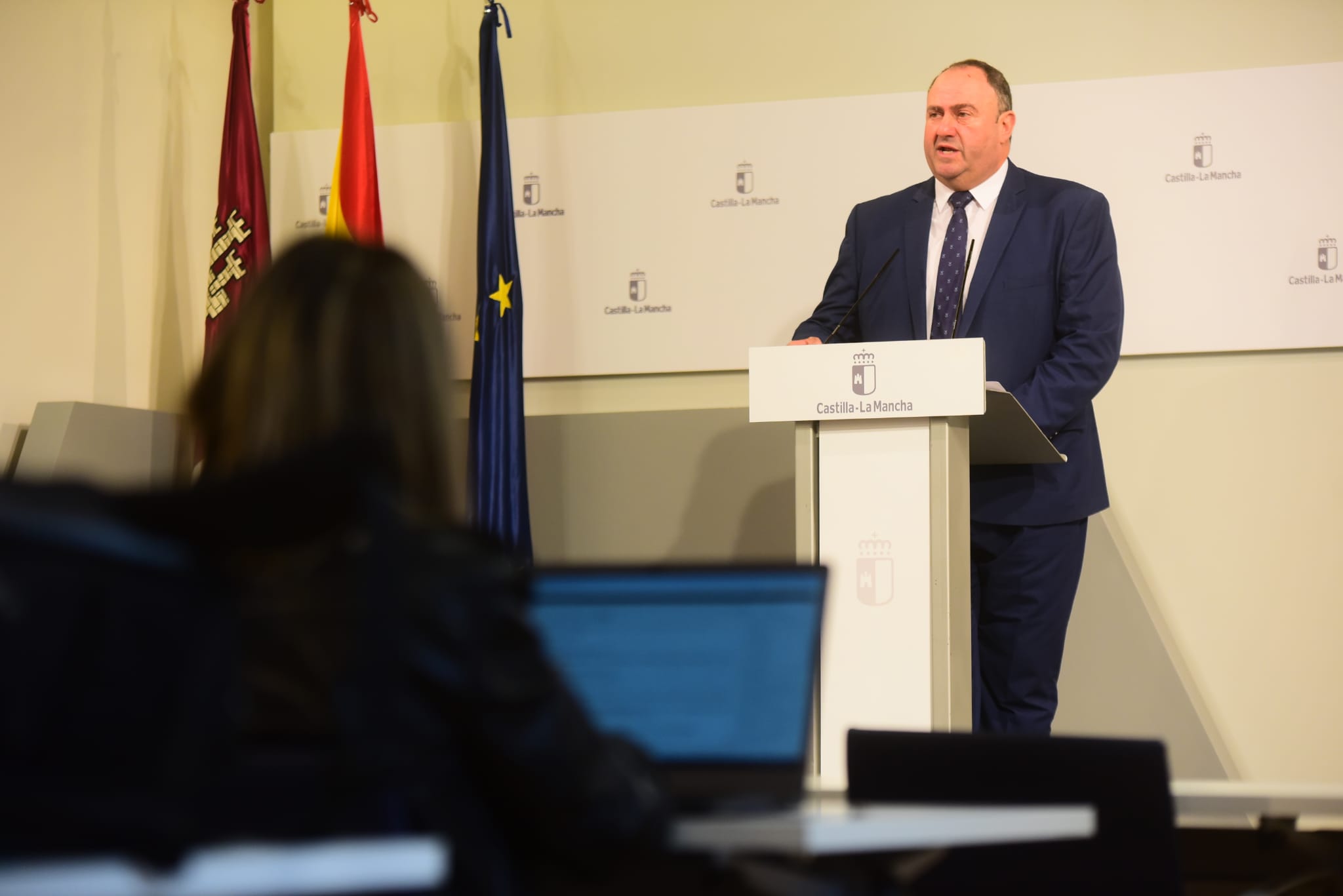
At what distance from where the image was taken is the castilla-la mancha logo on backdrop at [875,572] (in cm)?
273

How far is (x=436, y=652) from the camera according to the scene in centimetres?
94

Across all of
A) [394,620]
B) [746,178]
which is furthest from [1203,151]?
[394,620]

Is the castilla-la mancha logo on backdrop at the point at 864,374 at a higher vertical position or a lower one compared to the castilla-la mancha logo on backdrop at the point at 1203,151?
lower

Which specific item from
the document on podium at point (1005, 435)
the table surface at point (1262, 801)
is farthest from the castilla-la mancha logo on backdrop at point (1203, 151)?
the table surface at point (1262, 801)

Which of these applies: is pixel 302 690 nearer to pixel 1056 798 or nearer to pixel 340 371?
pixel 340 371

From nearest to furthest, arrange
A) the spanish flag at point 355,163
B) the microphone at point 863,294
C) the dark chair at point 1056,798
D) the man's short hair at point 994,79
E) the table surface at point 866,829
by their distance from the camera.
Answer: the table surface at point 866,829
the dark chair at point 1056,798
the microphone at point 863,294
the man's short hair at point 994,79
the spanish flag at point 355,163

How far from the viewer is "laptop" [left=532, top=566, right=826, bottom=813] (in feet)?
3.76

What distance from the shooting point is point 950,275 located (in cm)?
375

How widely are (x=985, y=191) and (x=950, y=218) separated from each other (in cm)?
14

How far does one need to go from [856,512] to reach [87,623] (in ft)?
6.83

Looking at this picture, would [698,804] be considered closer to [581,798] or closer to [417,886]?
[581,798]

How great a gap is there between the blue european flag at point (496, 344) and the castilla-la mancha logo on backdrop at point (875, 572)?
1856 mm

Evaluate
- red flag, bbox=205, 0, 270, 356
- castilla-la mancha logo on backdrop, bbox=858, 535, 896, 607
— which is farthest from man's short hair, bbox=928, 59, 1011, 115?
red flag, bbox=205, 0, 270, 356

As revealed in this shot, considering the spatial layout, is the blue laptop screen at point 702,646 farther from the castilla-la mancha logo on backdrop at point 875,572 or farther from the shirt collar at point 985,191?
the shirt collar at point 985,191
